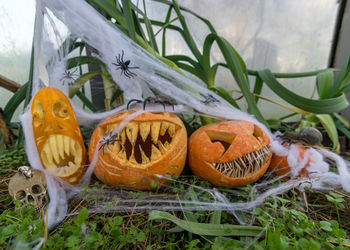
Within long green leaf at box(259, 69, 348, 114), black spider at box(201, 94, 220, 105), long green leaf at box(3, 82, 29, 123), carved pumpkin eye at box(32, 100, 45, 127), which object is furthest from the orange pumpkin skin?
long green leaf at box(3, 82, 29, 123)

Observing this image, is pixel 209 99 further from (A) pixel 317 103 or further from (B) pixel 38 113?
(B) pixel 38 113

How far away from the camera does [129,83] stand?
70 centimetres

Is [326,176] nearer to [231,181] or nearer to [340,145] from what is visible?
[231,181]

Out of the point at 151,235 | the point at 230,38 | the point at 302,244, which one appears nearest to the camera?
the point at 302,244

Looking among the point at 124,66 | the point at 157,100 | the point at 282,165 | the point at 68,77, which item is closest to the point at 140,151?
the point at 157,100

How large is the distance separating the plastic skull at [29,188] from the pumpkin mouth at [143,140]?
20 centimetres

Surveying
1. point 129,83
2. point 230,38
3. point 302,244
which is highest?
point 230,38

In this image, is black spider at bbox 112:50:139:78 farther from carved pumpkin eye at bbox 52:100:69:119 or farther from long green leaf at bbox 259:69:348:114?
long green leaf at bbox 259:69:348:114

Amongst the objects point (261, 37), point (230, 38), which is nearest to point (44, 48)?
point (230, 38)

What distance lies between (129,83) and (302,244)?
0.63m

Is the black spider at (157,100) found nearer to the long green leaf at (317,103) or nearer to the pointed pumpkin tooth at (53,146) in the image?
the pointed pumpkin tooth at (53,146)

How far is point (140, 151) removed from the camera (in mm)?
706

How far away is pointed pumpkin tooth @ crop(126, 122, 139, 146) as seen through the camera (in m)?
0.65

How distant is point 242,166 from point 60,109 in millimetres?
636
